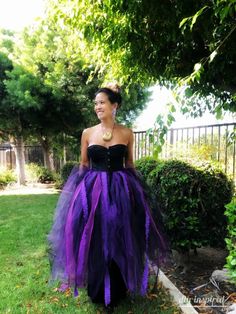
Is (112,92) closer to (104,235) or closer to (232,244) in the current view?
(104,235)

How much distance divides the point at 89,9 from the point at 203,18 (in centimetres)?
97

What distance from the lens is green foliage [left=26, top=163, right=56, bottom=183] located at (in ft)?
37.6

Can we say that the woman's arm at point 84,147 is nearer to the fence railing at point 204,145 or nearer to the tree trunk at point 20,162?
the fence railing at point 204,145

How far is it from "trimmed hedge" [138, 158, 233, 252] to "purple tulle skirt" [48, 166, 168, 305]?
26.6 inches

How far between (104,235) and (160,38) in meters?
1.66

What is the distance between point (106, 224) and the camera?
87.8 inches

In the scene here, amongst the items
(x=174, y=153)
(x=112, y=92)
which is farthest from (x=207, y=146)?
(x=112, y=92)

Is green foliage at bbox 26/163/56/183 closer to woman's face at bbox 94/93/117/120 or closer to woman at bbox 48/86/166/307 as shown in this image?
woman at bbox 48/86/166/307

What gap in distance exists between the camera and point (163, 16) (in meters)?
2.31

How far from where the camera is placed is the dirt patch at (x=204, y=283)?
8.32 feet

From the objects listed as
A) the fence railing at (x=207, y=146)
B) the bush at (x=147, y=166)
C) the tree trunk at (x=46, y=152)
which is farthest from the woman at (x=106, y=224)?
the tree trunk at (x=46, y=152)

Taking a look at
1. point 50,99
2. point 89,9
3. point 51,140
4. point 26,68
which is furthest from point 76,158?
point 89,9

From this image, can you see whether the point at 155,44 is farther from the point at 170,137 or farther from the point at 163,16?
the point at 170,137

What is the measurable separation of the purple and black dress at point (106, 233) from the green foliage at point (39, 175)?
9208 millimetres
